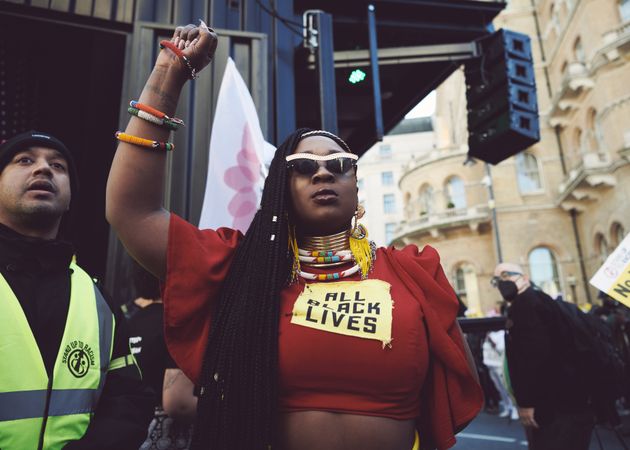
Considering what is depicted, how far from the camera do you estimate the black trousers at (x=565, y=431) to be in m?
3.48

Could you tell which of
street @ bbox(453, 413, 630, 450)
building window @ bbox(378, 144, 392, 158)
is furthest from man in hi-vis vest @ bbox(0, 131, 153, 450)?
building window @ bbox(378, 144, 392, 158)

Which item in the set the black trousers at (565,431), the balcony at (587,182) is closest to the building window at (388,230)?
the balcony at (587,182)

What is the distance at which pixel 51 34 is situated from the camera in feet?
13.7

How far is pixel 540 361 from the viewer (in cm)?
363

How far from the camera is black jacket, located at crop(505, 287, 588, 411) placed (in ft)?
11.7

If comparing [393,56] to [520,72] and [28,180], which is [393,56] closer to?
[520,72]

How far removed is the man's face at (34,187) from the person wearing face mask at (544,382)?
367cm

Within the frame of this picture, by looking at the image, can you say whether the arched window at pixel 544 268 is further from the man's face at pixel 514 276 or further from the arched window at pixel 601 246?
the man's face at pixel 514 276

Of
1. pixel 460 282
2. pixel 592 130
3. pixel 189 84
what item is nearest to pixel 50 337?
pixel 189 84

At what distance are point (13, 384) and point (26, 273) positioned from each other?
0.44m

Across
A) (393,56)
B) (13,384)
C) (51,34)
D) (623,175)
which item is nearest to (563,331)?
(393,56)

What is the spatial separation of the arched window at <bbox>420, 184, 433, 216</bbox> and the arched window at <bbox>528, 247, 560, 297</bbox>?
7.09m

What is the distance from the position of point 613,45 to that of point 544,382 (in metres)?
19.2

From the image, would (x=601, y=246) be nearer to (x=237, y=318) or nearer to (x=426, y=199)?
(x=426, y=199)
